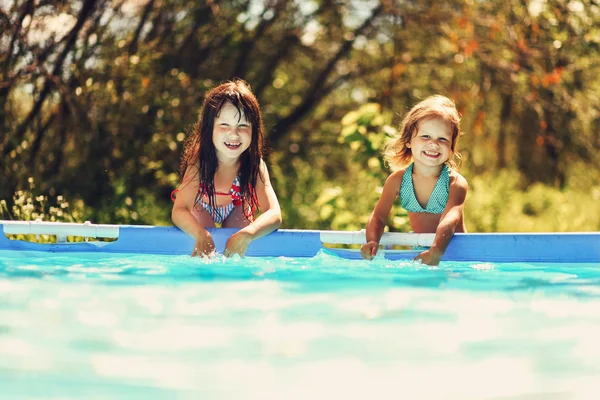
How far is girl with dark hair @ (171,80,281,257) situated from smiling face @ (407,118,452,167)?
863mm

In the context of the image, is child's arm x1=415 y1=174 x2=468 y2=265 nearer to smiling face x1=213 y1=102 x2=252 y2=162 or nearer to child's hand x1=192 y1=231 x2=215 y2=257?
child's hand x1=192 y1=231 x2=215 y2=257

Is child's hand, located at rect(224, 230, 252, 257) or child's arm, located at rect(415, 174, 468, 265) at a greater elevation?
child's arm, located at rect(415, 174, 468, 265)

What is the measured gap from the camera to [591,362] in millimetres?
2385

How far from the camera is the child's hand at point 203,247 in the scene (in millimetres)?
4387

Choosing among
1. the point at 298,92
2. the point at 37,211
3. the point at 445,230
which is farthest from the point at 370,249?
the point at 298,92

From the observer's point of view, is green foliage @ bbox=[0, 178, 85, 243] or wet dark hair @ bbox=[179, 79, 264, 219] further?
green foliage @ bbox=[0, 178, 85, 243]

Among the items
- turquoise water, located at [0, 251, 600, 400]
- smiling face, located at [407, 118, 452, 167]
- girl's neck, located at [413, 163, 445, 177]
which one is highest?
smiling face, located at [407, 118, 452, 167]

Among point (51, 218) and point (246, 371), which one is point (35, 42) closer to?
point (51, 218)

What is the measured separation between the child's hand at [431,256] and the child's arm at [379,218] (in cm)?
28

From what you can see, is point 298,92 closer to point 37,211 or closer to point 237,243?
point 37,211

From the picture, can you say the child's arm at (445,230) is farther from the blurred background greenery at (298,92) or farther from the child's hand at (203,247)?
the blurred background greenery at (298,92)

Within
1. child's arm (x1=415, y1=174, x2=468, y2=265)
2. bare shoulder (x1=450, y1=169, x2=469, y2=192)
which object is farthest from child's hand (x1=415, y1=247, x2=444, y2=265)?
bare shoulder (x1=450, y1=169, x2=469, y2=192)

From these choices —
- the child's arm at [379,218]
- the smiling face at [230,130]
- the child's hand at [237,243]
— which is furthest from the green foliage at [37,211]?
the child's arm at [379,218]

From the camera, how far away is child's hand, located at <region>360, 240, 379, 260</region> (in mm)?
4426
